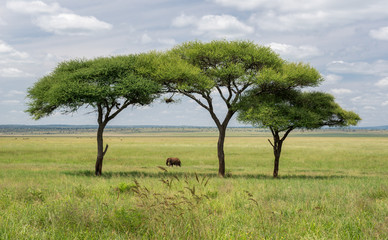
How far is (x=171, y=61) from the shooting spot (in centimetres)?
2945

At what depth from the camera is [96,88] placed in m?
27.4

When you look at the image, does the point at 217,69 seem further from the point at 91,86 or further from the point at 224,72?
the point at 91,86

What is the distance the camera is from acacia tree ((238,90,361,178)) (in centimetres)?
2772

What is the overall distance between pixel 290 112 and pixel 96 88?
1610cm

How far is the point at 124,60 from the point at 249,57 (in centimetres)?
1092

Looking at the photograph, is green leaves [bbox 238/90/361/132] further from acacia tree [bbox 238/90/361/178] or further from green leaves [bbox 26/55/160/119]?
green leaves [bbox 26/55/160/119]

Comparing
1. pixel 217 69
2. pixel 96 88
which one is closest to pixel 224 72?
pixel 217 69


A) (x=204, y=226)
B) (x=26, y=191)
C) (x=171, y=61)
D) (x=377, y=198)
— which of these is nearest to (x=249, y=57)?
(x=171, y=61)

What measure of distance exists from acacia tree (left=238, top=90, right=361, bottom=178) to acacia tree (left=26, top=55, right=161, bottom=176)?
8396mm

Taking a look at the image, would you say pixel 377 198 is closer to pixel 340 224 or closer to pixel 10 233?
pixel 340 224

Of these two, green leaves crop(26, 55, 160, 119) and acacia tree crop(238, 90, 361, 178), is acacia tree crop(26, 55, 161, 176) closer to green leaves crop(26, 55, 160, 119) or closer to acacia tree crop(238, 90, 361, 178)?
green leaves crop(26, 55, 160, 119)

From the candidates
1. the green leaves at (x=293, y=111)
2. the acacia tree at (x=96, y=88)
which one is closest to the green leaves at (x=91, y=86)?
the acacia tree at (x=96, y=88)

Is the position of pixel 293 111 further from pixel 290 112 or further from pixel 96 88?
pixel 96 88

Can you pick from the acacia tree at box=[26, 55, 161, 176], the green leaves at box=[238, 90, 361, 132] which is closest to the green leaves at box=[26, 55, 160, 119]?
the acacia tree at box=[26, 55, 161, 176]
